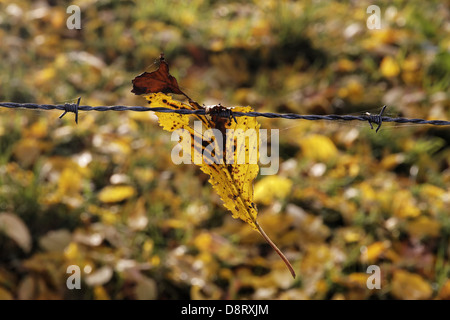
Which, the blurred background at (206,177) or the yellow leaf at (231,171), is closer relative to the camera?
the yellow leaf at (231,171)

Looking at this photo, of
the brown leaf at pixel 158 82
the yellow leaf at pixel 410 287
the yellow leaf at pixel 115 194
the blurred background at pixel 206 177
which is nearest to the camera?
the brown leaf at pixel 158 82

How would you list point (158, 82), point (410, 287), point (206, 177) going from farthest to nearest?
point (206, 177)
point (410, 287)
point (158, 82)

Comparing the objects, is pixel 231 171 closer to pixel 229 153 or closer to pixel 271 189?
pixel 229 153

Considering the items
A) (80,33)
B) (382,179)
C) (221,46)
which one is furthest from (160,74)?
(80,33)

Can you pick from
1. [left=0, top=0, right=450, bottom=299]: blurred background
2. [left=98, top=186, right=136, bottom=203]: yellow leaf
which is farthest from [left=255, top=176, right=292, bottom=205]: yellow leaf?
[left=98, top=186, right=136, bottom=203]: yellow leaf

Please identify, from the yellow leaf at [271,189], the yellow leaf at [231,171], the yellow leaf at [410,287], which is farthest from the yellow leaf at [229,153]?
the yellow leaf at [271,189]

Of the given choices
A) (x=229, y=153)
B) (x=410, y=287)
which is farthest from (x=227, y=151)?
(x=410, y=287)

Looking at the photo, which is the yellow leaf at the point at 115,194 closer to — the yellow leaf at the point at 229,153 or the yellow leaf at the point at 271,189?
the yellow leaf at the point at 271,189
